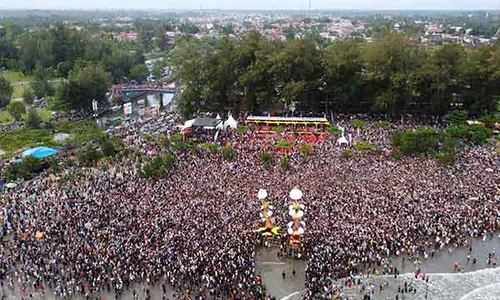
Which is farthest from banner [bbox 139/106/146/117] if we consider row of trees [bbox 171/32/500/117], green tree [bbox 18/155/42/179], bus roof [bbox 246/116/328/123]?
green tree [bbox 18/155/42/179]

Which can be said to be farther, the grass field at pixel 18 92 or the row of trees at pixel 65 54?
the row of trees at pixel 65 54

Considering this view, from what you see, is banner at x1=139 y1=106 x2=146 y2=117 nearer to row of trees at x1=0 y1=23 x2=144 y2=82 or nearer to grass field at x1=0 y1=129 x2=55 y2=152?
grass field at x1=0 y1=129 x2=55 y2=152

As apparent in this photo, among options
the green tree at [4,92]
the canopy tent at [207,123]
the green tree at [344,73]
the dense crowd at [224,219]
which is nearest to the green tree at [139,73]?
the green tree at [4,92]

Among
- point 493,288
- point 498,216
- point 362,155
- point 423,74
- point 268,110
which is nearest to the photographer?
point 493,288

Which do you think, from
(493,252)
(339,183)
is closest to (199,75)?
(339,183)

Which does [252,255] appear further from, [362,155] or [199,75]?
[199,75]

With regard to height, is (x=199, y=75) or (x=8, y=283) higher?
(x=199, y=75)

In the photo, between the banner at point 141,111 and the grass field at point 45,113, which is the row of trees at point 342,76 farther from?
the grass field at point 45,113
